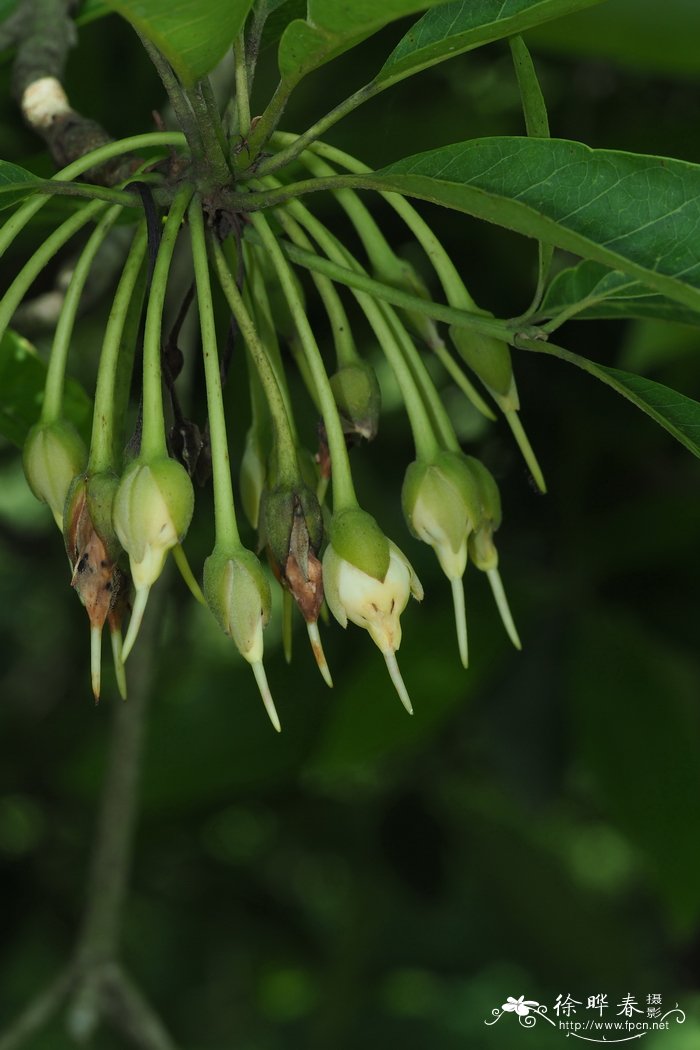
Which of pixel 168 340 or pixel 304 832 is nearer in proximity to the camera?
pixel 168 340

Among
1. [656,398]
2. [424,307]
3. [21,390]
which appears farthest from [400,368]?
[21,390]

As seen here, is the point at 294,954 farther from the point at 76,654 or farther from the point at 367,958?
the point at 76,654

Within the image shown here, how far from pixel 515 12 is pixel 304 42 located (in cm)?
12

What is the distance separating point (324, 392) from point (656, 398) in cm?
20

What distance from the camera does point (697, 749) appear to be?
1.66 m

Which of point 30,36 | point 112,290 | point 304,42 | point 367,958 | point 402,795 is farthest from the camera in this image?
point 367,958

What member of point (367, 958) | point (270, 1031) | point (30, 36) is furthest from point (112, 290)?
point (270, 1031)

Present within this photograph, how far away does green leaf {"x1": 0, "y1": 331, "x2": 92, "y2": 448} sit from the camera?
953 millimetres

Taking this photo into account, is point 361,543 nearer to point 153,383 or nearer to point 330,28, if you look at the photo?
point 153,383

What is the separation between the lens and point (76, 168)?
737mm

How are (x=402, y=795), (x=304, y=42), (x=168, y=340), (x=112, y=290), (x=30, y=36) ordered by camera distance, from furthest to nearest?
(x=402, y=795)
(x=112, y=290)
(x=30, y=36)
(x=168, y=340)
(x=304, y=42)

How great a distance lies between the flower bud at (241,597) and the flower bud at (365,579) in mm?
49

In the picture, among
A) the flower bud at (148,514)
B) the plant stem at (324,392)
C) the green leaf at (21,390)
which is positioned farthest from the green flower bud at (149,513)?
the green leaf at (21,390)

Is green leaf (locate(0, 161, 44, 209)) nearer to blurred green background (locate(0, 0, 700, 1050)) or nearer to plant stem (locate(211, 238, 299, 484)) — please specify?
plant stem (locate(211, 238, 299, 484))
